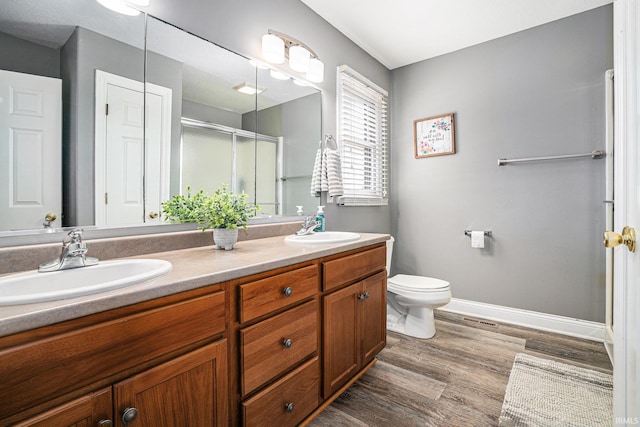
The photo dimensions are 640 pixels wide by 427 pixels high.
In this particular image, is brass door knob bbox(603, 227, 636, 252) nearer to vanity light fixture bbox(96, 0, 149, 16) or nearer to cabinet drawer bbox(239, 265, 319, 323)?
cabinet drawer bbox(239, 265, 319, 323)

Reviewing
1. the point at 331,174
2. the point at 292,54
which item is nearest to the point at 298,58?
the point at 292,54

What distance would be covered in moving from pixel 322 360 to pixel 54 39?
5.54ft

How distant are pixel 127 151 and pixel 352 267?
3.87 feet

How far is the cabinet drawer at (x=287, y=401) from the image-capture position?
1.05 metres

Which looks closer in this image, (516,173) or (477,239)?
(516,173)

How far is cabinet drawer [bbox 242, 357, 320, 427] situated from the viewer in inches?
41.3

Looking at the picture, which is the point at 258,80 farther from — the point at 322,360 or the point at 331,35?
the point at 322,360

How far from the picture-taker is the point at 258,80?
187 centimetres

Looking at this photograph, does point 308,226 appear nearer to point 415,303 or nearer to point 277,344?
point 277,344

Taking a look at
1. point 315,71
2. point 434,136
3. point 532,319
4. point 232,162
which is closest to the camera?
point 232,162

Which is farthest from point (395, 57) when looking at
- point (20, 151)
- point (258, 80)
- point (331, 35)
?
point (20, 151)

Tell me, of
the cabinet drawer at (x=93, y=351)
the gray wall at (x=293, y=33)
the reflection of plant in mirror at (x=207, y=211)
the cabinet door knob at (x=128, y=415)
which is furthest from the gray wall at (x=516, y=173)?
the cabinet door knob at (x=128, y=415)

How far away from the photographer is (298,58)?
6.67ft

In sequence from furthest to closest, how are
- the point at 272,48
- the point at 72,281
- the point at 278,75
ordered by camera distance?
1. the point at 278,75
2. the point at 272,48
3. the point at 72,281
